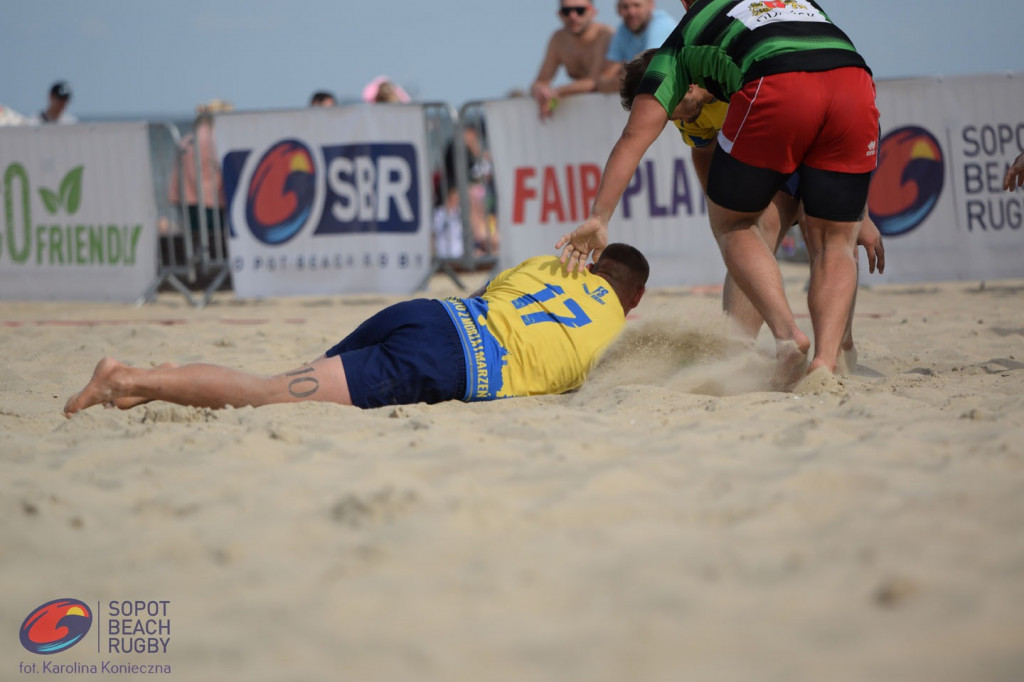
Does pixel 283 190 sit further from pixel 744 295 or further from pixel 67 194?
pixel 744 295

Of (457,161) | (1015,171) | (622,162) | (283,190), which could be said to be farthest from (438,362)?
(457,161)

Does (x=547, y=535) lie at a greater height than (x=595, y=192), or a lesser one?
lesser

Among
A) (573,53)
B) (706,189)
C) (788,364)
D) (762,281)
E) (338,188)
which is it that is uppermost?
(573,53)

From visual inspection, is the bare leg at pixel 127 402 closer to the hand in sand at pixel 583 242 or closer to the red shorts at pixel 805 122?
the hand in sand at pixel 583 242

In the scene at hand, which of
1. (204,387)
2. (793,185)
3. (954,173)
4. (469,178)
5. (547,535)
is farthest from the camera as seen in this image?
(469,178)

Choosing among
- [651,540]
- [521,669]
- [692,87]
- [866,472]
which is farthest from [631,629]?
[692,87]

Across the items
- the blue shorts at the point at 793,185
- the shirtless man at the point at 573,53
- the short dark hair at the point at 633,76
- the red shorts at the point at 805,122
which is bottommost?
the blue shorts at the point at 793,185

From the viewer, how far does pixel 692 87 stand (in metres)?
3.59

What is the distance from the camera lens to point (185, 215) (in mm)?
8289

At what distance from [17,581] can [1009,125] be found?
7.12m

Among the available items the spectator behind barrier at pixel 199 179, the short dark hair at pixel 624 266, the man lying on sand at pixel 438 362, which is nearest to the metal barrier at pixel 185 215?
the spectator behind barrier at pixel 199 179

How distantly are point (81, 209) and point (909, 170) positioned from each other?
650 cm

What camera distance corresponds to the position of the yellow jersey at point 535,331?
3.28m

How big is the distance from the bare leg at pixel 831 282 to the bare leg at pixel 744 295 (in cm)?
28
